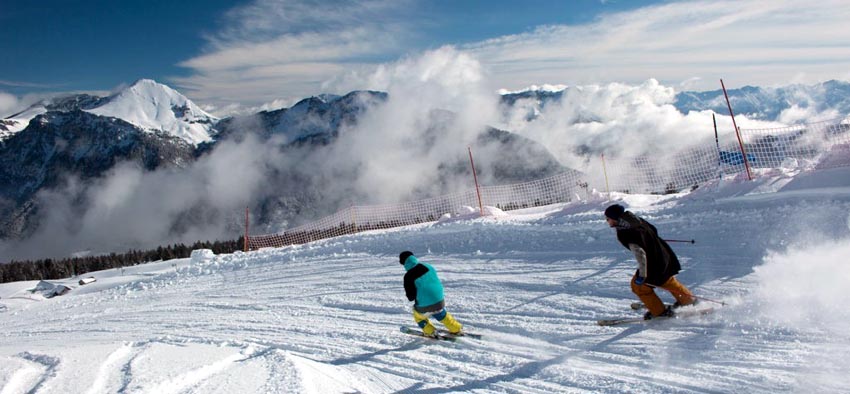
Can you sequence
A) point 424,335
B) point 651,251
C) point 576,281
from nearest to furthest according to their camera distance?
point 651,251 → point 424,335 → point 576,281

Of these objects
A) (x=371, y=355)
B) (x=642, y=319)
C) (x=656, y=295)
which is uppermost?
(x=656, y=295)

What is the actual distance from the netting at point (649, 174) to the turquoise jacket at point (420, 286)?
11017 millimetres

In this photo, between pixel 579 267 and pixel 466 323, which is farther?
pixel 579 267

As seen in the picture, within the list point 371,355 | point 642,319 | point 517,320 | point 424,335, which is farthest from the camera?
point 517,320

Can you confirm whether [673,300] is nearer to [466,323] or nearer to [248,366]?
[466,323]

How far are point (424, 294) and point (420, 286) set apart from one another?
141 mm

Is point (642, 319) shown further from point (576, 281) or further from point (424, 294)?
point (424, 294)

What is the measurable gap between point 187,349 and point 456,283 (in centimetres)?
525

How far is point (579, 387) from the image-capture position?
19.1ft

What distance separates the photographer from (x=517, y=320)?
8.38 meters

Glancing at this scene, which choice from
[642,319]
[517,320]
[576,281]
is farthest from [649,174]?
[642,319]

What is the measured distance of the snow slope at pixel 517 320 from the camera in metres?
6.08

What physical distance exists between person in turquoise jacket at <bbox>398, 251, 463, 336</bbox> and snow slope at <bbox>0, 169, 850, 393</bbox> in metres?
0.38

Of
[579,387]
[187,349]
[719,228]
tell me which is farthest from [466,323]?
[719,228]
